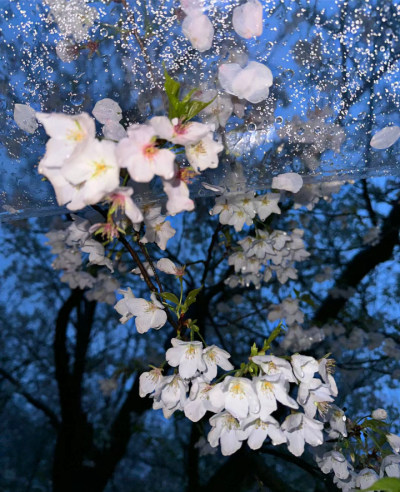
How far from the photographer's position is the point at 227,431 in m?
0.55

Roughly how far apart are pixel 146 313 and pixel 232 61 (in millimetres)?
332

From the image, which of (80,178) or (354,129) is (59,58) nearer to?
(80,178)

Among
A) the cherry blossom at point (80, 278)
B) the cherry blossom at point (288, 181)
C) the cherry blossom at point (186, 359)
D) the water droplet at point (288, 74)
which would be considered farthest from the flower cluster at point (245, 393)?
the cherry blossom at point (80, 278)

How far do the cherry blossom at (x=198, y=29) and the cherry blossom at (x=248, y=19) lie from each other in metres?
0.03

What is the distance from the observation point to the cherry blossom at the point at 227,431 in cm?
54

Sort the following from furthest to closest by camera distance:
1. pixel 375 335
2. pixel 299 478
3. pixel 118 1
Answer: pixel 375 335, pixel 299 478, pixel 118 1

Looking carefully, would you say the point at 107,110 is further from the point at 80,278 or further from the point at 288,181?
the point at 80,278

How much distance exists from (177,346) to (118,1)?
1.35 feet

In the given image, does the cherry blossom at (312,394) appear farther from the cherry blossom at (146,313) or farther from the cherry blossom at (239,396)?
the cherry blossom at (146,313)

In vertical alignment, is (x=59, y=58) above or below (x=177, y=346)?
above

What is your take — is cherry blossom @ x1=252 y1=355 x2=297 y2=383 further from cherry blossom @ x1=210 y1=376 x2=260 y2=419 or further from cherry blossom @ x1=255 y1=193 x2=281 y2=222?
cherry blossom @ x1=255 y1=193 x2=281 y2=222

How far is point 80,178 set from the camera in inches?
12.1

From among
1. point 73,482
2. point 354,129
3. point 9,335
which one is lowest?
point 73,482

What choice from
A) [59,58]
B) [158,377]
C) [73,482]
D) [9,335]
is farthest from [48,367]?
[59,58]
